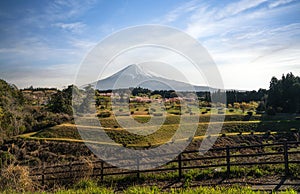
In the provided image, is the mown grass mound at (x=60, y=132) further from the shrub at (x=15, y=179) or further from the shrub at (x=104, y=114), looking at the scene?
the shrub at (x=15, y=179)

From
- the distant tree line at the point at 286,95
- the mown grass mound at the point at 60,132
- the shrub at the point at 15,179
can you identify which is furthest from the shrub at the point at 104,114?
the shrub at the point at 15,179

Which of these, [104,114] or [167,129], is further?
[104,114]

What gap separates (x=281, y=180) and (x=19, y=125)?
4424cm

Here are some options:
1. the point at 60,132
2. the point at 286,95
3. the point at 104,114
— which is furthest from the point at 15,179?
the point at 286,95

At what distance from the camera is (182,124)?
48.4 m

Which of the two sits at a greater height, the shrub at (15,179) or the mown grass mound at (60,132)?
the shrub at (15,179)

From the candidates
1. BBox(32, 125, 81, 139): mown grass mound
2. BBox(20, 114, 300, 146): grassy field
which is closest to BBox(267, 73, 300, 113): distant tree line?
BBox(20, 114, 300, 146): grassy field

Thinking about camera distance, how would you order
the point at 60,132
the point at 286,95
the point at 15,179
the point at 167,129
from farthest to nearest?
the point at 286,95 < the point at 167,129 < the point at 60,132 < the point at 15,179

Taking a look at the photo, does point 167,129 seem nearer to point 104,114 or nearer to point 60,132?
point 104,114

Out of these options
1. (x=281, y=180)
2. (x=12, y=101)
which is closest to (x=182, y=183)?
(x=281, y=180)

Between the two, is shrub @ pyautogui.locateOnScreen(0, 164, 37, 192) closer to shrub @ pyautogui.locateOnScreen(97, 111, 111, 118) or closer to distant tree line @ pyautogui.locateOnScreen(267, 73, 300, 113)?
shrub @ pyautogui.locateOnScreen(97, 111, 111, 118)

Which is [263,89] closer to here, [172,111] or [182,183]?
[172,111]

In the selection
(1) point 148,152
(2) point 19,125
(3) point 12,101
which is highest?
(3) point 12,101

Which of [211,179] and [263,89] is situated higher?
[263,89]
